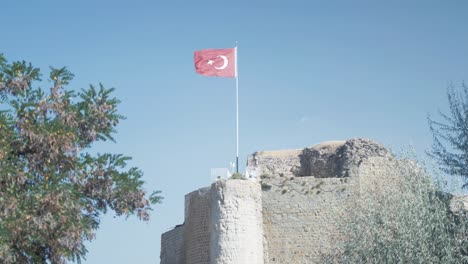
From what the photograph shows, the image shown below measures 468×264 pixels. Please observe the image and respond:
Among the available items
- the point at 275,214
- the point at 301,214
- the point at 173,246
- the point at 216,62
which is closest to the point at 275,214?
the point at 275,214

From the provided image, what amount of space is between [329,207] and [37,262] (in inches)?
446

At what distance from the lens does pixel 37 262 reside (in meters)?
17.1

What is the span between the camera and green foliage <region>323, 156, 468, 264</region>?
767 inches

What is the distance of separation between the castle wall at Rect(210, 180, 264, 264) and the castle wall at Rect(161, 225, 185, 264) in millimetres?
2896

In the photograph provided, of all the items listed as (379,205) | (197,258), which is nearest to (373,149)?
(379,205)

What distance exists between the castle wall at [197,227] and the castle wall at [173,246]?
0.61 m

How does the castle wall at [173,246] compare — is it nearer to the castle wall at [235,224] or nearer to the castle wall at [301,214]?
the castle wall at [235,224]

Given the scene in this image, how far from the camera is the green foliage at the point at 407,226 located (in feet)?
63.9

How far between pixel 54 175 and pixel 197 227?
8.98 meters

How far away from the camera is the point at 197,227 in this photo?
25.4 m

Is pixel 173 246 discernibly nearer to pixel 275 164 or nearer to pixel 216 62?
pixel 275 164

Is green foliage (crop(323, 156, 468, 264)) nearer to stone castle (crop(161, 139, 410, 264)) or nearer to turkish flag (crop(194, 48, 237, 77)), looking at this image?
stone castle (crop(161, 139, 410, 264))

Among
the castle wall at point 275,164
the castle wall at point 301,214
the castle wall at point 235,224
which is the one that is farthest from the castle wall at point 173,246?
the castle wall at point 275,164

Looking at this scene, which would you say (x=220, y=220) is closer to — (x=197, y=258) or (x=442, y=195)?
(x=197, y=258)
